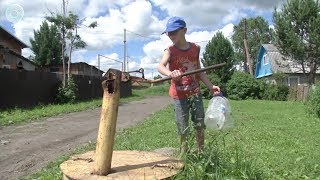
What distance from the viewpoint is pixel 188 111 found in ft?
17.3

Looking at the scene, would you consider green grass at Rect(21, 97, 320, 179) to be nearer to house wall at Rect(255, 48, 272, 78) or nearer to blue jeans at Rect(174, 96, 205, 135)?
blue jeans at Rect(174, 96, 205, 135)

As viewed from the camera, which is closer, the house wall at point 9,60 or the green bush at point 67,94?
the green bush at point 67,94

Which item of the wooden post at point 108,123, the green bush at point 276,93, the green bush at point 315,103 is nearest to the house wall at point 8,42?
the green bush at point 315,103

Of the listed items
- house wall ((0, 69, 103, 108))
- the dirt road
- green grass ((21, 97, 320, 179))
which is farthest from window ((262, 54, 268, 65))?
green grass ((21, 97, 320, 179))

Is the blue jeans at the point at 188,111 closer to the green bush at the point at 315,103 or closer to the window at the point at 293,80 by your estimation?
the green bush at the point at 315,103

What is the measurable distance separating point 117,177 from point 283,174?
269cm

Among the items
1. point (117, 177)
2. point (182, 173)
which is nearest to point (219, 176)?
point (182, 173)

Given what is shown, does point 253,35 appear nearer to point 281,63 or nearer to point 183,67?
point 281,63

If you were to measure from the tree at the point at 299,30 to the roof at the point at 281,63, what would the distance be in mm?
1982

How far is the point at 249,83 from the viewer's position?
1527 inches

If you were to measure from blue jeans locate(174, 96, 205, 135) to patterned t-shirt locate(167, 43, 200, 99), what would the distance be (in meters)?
0.07

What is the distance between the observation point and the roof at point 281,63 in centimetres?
4116

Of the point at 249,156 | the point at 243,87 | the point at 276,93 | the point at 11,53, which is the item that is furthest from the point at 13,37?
the point at 249,156

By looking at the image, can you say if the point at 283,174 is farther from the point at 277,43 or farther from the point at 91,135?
the point at 277,43
